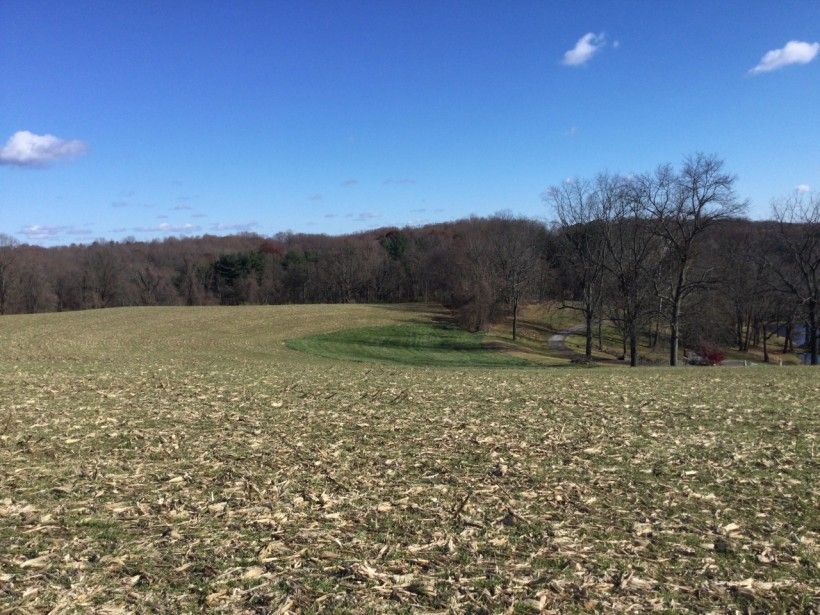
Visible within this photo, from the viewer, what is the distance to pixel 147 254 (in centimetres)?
11531

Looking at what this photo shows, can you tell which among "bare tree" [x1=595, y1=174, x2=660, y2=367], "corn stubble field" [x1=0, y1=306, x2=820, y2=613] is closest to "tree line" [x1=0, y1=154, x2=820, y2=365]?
"bare tree" [x1=595, y1=174, x2=660, y2=367]

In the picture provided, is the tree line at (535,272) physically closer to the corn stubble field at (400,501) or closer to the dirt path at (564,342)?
the dirt path at (564,342)

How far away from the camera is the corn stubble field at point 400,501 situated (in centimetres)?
439

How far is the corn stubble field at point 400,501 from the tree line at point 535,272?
1066 inches

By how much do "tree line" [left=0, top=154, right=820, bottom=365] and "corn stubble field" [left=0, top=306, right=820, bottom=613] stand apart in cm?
2707

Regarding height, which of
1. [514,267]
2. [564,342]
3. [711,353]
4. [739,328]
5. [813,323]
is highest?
[514,267]

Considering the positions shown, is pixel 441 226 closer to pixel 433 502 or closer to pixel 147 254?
pixel 147 254

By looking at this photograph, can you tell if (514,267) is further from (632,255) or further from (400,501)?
(400,501)

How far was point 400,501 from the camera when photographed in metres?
6.21

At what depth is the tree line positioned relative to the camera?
38.1 m

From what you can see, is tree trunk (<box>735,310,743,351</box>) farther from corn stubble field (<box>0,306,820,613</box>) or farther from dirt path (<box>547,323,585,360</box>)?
corn stubble field (<box>0,306,820,613</box>)

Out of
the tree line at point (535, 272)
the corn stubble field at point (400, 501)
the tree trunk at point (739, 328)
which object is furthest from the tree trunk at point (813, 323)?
the corn stubble field at point (400, 501)

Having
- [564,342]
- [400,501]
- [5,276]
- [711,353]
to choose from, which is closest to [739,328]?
[711,353]

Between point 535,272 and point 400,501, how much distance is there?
61162 mm
